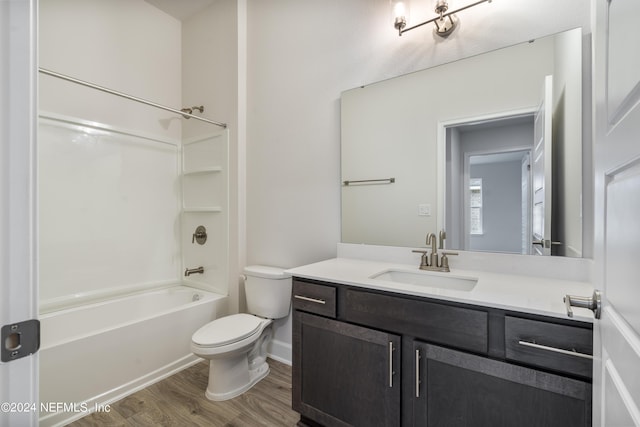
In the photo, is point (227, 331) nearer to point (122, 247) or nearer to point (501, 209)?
point (122, 247)

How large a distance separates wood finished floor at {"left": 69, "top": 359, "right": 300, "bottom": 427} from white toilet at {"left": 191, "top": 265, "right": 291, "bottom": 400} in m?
0.08

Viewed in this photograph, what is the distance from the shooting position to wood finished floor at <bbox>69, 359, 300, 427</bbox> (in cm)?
165

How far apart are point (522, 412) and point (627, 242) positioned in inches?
30.6

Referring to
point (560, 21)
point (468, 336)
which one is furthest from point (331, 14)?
point (468, 336)

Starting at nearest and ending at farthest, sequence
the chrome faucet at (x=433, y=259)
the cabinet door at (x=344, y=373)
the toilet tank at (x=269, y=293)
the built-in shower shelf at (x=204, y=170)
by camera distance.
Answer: the cabinet door at (x=344, y=373), the chrome faucet at (x=433, y=259), the toilet tank at (x=269, y=293), the built-in shower shelf at (x=204, y=170)

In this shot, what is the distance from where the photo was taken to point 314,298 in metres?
1.48

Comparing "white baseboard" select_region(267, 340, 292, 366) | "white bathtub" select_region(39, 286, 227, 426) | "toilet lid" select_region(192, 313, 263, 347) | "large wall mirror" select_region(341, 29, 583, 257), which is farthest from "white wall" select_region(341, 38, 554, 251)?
"white bathtub" select_region(39, 286, 227, 426)

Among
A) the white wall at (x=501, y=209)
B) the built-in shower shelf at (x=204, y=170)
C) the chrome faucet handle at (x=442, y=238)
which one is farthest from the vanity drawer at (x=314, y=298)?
the built-in shower shelf at (x=204, y=170)

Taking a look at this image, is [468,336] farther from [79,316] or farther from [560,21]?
[79,316]

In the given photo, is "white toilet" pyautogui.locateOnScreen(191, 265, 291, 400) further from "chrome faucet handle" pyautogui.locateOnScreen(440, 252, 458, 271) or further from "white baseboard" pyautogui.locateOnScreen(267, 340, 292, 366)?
"chrome faucet handle" pyautogui.locateOnScreen(440, 252, 458, 271)

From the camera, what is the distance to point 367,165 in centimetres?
191

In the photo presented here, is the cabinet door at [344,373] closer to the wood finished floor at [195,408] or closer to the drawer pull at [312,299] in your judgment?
the drawer pull at [312,299]

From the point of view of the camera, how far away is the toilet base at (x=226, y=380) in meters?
1.86

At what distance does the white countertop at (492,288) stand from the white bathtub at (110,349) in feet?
4.13
